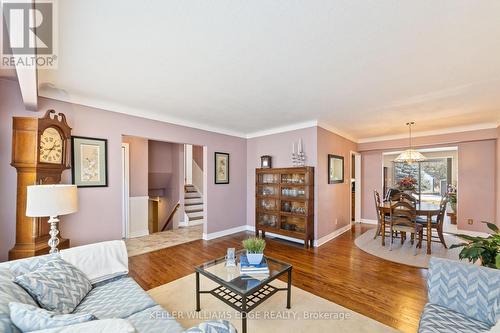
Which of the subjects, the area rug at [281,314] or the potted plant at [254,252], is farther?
the potted plant at [254,252]

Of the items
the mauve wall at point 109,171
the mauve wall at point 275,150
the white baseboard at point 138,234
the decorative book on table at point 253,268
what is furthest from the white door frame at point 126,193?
the decorative book on table at point 253,268

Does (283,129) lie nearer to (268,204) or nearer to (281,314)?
(268,204)

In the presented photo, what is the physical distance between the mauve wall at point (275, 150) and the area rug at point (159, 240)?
1.41 meters

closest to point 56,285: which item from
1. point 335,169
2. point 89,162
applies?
point 89,162

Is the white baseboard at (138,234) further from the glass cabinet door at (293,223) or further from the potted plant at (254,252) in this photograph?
the potted plant at (254,252)

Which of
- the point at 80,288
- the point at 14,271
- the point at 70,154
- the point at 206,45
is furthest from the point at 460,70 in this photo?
the point at 70,154

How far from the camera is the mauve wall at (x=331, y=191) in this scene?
4.28 meters

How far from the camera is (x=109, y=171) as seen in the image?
3246 millimetres

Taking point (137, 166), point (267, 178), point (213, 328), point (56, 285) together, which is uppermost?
point (137, 166)

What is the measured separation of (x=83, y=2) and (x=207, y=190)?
3.59m

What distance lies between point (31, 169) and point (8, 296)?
1710 millimetres

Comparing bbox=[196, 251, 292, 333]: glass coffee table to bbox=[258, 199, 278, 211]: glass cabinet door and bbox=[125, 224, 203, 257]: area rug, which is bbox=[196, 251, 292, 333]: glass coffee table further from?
bbox=[258, 199, 278, 211]: glass cabinet door

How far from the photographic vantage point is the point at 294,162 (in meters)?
4.46

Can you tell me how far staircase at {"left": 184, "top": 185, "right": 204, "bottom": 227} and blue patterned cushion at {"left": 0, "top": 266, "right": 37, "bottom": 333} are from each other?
4.59 metres
